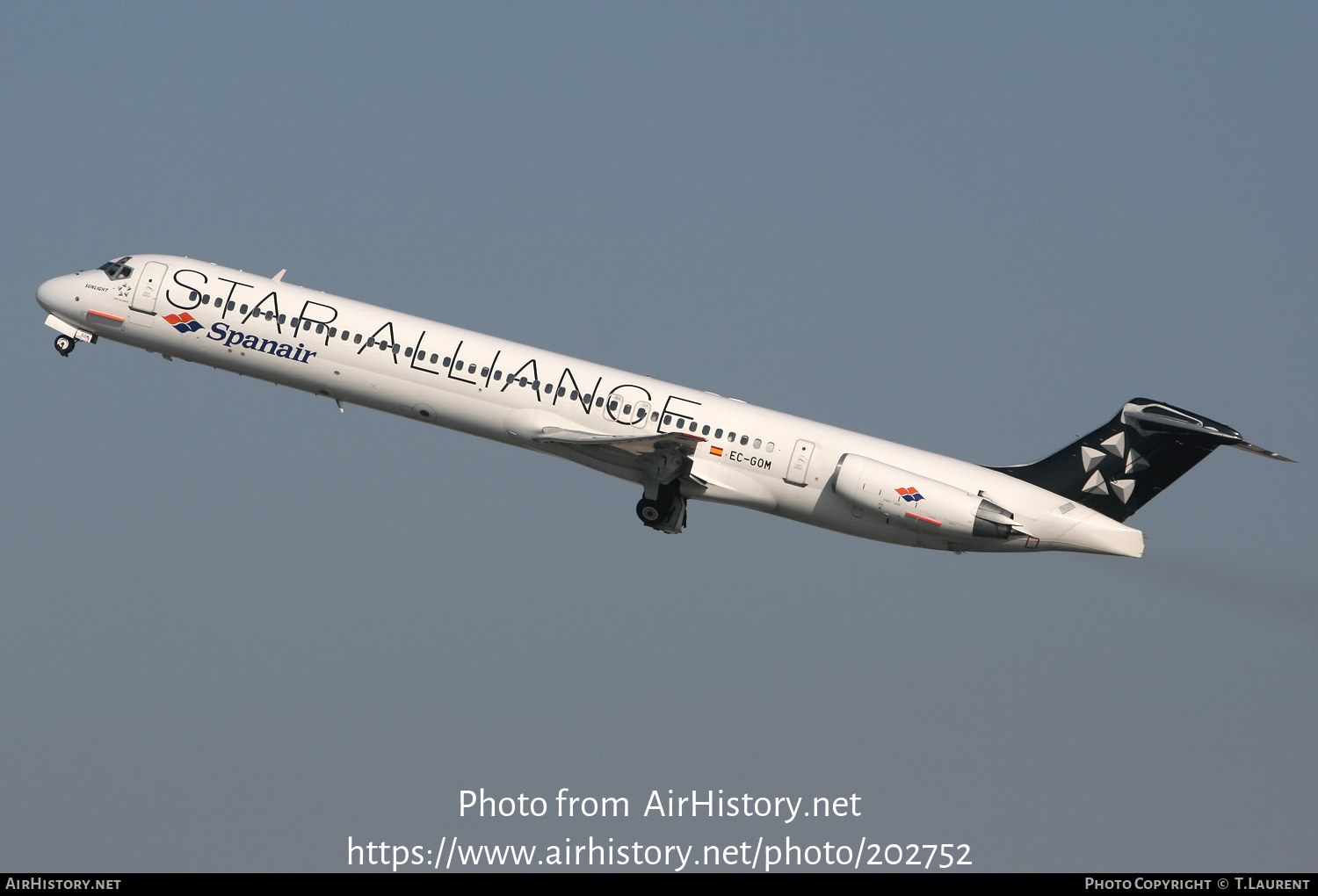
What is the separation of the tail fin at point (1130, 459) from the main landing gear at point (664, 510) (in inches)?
327

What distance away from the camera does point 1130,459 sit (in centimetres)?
3591

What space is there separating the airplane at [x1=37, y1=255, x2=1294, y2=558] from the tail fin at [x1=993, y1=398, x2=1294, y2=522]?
0.03 meters

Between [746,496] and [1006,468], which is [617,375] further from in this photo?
[1006,468]

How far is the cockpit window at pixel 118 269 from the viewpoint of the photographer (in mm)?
37938

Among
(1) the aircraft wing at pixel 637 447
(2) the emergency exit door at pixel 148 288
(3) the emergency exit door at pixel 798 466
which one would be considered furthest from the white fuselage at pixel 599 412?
(2) the emergency exit door at pixel 148 288

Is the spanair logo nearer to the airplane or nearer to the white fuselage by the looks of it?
the white fuselage

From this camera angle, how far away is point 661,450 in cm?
3528

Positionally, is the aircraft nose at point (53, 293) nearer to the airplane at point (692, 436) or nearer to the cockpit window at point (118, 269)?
the cockpit window at point (118, 269)

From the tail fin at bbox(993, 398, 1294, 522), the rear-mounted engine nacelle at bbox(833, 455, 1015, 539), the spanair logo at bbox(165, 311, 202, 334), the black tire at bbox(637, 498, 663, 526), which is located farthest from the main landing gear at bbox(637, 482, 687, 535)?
the spanair logo at bbox(165, 311, 202, 334)

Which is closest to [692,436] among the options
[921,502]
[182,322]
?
[921,502]

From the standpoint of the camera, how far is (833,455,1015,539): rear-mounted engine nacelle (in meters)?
34.6

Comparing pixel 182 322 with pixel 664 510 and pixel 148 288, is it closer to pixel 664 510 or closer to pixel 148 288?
pixel 148 288

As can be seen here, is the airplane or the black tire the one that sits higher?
the airplane

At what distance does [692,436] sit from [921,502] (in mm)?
5165
